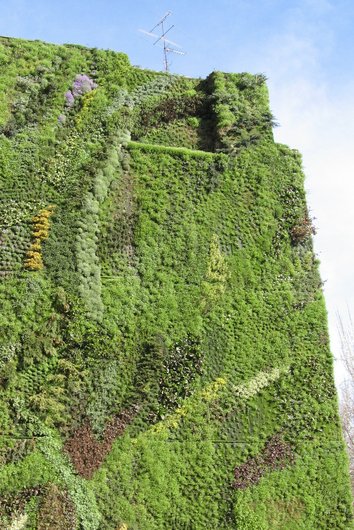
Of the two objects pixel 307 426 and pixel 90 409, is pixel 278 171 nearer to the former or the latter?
pixel 307 426

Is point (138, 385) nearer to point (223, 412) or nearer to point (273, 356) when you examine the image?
point (223, 412)

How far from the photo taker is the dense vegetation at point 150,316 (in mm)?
12930

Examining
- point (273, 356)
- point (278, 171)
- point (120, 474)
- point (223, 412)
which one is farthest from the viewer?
point (278, 171)

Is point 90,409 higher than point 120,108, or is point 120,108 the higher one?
point 120,108

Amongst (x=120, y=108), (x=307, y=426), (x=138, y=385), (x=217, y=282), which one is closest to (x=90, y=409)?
(x=138, y=385)

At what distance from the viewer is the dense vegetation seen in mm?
12930

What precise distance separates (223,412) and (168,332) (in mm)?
2181

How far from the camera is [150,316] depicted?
14352mm

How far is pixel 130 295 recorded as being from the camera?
14359mm

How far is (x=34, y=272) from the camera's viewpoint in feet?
44.4

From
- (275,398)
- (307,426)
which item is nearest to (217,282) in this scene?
(275,398)

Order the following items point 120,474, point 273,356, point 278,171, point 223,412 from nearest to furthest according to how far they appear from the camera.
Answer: point 120,474 → point 223,412 → point 273,356 → point 278,171

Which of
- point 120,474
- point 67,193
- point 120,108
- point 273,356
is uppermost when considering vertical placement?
point 120,108

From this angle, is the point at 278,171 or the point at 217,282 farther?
the point at 278,171
